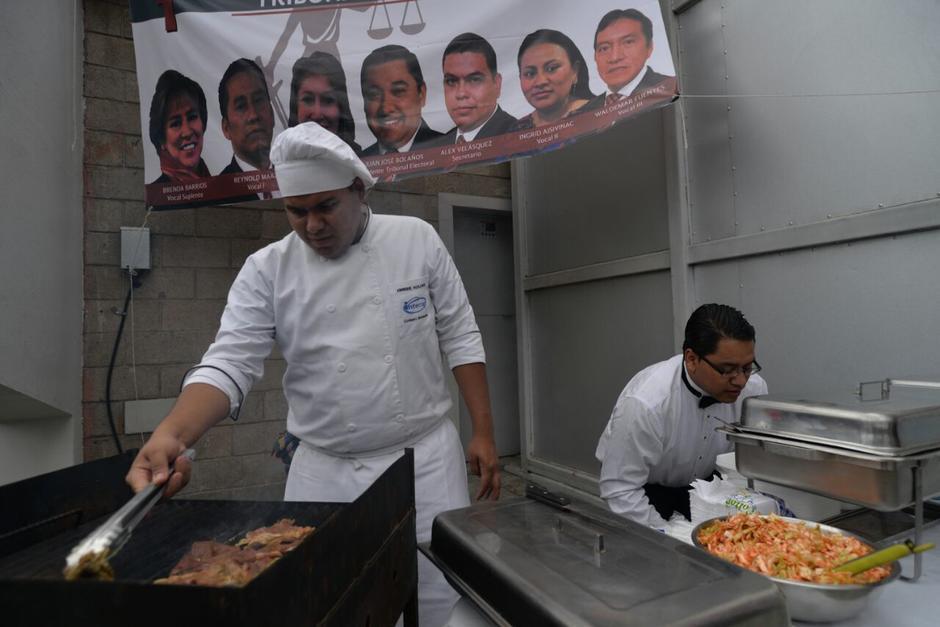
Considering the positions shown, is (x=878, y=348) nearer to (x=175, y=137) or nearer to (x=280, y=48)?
(x=280, y=48)

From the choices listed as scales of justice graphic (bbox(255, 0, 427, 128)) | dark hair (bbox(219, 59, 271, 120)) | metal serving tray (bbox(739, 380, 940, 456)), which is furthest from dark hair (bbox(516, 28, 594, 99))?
metal serving tray (bbox(739, 380, 940, 456))

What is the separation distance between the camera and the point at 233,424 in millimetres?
3637

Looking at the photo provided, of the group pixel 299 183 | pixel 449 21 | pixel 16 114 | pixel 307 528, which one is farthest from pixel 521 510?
pixel 449 21

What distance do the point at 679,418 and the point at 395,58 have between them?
2.59 meters

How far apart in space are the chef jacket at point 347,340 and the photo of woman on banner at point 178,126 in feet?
6.33

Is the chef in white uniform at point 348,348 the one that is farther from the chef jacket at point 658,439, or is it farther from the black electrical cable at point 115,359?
the black electrical cable at point 115,359

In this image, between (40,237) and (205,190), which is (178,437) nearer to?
(40,237)

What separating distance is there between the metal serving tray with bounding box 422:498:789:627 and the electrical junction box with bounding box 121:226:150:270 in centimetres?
324

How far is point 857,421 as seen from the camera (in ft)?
3.39

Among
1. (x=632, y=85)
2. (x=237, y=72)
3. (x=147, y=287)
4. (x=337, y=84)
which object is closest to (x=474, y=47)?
(x=337, y=84)

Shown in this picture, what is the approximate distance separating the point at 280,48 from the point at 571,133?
186 cm

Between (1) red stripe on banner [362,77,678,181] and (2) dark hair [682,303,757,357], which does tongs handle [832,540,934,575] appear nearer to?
(2) dark hair [682,303,757,357]

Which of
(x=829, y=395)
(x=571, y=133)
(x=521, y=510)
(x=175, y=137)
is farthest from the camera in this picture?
(x=175, y=137)

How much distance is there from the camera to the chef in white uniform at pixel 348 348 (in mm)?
1660
